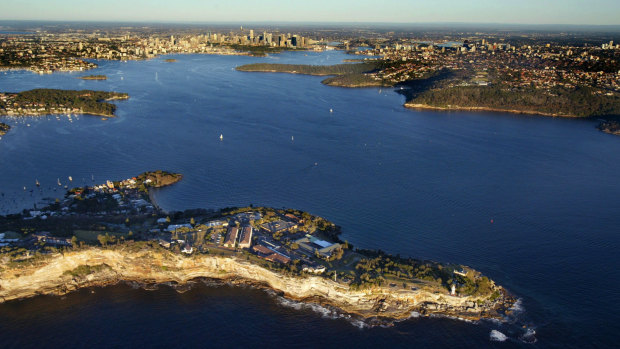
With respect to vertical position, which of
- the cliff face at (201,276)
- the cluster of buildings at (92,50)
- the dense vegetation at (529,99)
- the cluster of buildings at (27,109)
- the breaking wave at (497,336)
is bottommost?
the breaking wave at (497,336)

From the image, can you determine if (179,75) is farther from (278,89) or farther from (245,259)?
(245,259)

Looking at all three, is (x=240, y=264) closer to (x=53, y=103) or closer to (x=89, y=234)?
(x=89, y=234)

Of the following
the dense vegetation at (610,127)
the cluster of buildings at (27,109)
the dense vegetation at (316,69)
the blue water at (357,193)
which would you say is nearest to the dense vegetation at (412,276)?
the blue water at (357,193)

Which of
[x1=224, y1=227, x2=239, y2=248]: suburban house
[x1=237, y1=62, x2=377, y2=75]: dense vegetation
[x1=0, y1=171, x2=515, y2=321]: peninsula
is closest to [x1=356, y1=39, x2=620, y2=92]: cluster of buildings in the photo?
[x1=237, y1=62, x2=377, y2=75]: dense vegetation

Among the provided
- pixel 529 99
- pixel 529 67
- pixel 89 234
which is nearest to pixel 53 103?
pixel 89 234

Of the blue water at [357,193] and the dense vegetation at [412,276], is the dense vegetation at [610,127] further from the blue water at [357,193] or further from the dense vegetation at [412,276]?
the dense vegetation at [412,276]

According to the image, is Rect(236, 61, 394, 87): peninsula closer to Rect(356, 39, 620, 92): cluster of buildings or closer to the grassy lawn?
Rect(356, 39, 620, 92): cluster of buildings
